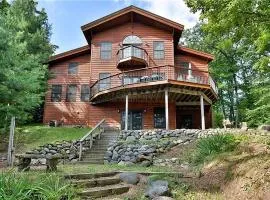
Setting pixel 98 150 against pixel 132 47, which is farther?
Answer: pixel 132 47

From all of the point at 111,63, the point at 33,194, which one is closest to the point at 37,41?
the point at 111,63

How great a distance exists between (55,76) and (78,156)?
10.5 meters

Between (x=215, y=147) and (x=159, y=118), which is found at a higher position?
(x=159, y=118)

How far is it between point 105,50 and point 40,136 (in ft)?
27.8

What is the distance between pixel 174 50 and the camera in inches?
959

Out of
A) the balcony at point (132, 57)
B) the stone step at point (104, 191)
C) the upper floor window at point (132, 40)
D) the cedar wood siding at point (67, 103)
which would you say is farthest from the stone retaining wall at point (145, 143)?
the upper floor window at point (132, 40)

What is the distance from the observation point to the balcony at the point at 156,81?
748 inches

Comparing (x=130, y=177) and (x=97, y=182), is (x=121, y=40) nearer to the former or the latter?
(x=130, y=177)

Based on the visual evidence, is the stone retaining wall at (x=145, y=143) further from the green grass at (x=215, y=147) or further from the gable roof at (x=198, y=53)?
the gable roof at (x=198, y=53)

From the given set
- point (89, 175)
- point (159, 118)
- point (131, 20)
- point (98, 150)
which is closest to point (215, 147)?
point (89, 175)

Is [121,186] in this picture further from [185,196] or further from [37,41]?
[37,41]

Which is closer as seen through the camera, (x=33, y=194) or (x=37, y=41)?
(x=33, y=194)

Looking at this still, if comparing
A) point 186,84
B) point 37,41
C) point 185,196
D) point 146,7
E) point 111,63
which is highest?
point 146,7

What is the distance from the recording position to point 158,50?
76.8 feet
